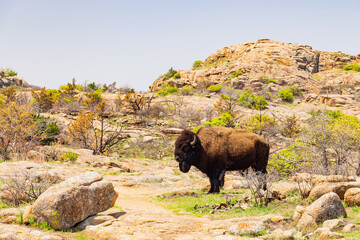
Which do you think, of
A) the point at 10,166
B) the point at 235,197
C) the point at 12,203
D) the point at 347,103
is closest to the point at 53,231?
the point at 12,203

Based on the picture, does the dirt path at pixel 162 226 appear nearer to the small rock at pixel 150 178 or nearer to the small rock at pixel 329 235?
the small rock at pixel 329 235

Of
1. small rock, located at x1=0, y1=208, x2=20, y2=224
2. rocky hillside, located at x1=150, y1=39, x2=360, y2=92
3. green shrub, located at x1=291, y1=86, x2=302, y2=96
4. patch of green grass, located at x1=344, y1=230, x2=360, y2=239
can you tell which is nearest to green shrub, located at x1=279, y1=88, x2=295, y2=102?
green shrub, located at x1=291, y1=86, x2=302, y2=96

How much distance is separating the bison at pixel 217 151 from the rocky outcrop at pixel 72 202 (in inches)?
168

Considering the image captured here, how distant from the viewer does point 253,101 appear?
47406 mm

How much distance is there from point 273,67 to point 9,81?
58.7m

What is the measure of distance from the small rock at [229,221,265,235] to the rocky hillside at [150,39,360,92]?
56943mm

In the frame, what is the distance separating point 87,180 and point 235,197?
6.01 m

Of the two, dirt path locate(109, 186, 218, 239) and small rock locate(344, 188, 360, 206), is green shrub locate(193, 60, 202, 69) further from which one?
dirt path locate(109, 186, 218, 239)

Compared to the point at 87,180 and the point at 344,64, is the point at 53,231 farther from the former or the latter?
the point at 344,64

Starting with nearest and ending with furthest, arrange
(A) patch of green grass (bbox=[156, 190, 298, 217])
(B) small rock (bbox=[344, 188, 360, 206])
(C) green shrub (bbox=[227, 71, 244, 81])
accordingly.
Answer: (B) small rock (bbox=[344, 188, 360, 206]) < (A) patch of green grass (bbox=[156, 190, 298, 217]) < (C) green shrub (bbox=[227, 71, 244, 81])

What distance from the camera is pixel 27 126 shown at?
72.9ft

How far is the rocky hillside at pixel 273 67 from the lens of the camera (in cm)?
6512

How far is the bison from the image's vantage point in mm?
12847

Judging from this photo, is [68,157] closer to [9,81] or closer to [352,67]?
[9,81]
